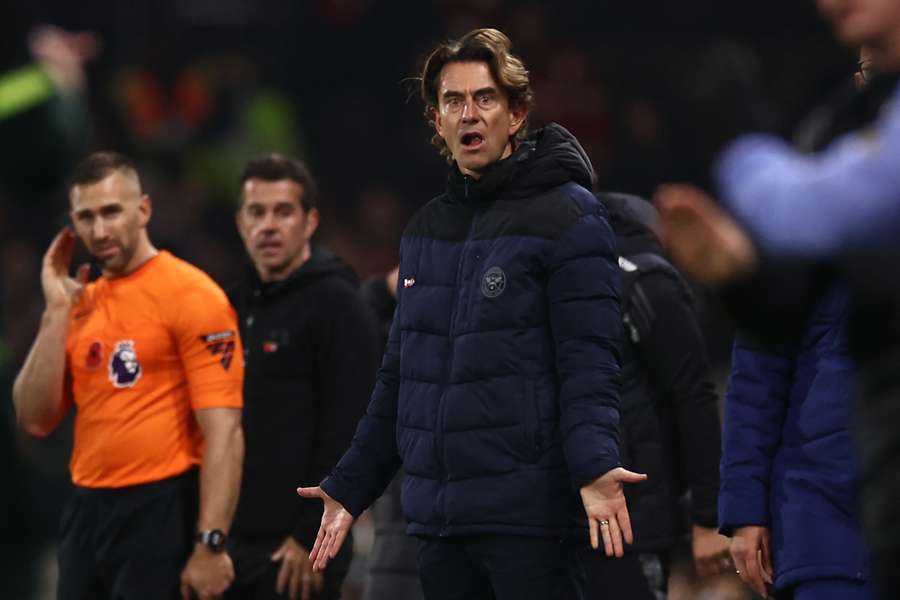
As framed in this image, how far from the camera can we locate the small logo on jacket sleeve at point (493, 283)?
4754 millimetres

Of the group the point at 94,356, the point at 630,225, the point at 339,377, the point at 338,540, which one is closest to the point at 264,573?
the point at 339,377

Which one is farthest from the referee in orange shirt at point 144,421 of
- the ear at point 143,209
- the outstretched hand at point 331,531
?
the outstretched hand at point 331,531

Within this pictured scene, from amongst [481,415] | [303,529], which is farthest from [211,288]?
[481,415]

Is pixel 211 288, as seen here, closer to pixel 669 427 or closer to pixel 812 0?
pixel 669 427

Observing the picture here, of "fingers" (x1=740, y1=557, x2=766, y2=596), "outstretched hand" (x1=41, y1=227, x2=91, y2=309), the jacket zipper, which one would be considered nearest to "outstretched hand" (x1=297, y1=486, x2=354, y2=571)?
the jacket zipper

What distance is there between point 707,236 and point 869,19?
52 centimetres

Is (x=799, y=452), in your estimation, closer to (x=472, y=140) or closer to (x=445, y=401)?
(x=445, y=401)

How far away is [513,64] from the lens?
5.11 metres

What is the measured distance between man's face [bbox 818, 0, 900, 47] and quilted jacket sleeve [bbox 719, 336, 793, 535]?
1394mm

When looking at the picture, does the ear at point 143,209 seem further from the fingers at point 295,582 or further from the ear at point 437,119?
the ear at point 437,119

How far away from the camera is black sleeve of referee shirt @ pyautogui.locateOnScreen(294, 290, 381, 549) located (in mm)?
6445

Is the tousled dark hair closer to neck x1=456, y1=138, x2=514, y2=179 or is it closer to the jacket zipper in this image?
neck x1=456, y1=138, x2=514, y2=179

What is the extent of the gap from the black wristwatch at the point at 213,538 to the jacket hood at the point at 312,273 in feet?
3.59

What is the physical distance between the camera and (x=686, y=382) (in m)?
5.92
